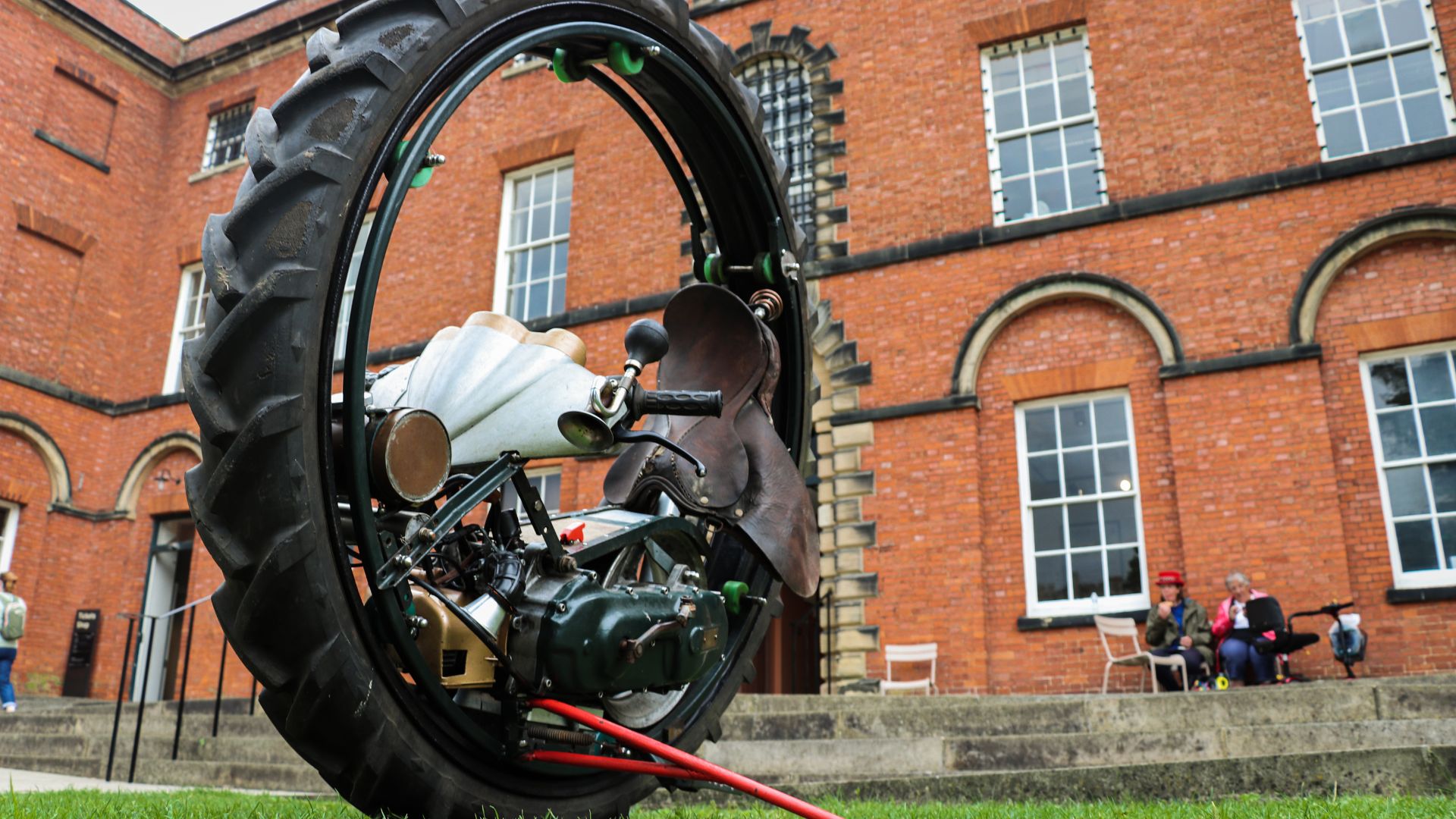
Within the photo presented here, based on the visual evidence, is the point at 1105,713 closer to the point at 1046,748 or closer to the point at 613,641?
the point at 1046,748

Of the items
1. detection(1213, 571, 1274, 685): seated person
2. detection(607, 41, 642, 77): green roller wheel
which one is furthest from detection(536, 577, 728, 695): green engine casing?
detection(1213, 571, 1274, 685): seated person

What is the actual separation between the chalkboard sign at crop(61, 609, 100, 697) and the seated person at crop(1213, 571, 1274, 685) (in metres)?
15.7

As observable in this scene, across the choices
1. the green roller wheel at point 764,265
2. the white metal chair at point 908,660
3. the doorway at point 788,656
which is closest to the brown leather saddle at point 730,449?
the green roller wheel at point 764,265

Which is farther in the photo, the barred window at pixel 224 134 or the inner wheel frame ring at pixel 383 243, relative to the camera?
the barred window at pixel 224 134

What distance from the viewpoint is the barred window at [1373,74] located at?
10.3 metres

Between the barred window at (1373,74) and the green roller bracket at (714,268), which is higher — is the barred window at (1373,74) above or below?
above

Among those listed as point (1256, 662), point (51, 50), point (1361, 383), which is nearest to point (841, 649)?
point (1256, 662)

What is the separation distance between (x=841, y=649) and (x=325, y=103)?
32.3ft

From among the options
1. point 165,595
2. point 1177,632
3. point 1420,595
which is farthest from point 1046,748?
point 165,595

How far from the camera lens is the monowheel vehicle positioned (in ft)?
5.75

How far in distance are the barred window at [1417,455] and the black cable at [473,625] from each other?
967cm

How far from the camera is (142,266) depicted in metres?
18.1

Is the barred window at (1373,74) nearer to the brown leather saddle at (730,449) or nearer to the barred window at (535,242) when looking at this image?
the barred window at (535,242)

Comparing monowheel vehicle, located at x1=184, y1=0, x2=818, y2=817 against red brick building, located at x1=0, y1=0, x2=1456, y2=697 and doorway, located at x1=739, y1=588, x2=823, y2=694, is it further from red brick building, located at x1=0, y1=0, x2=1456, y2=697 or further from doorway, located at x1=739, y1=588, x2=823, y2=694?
doorway, located at x1=739, y1=588, x2=823, y2=694
